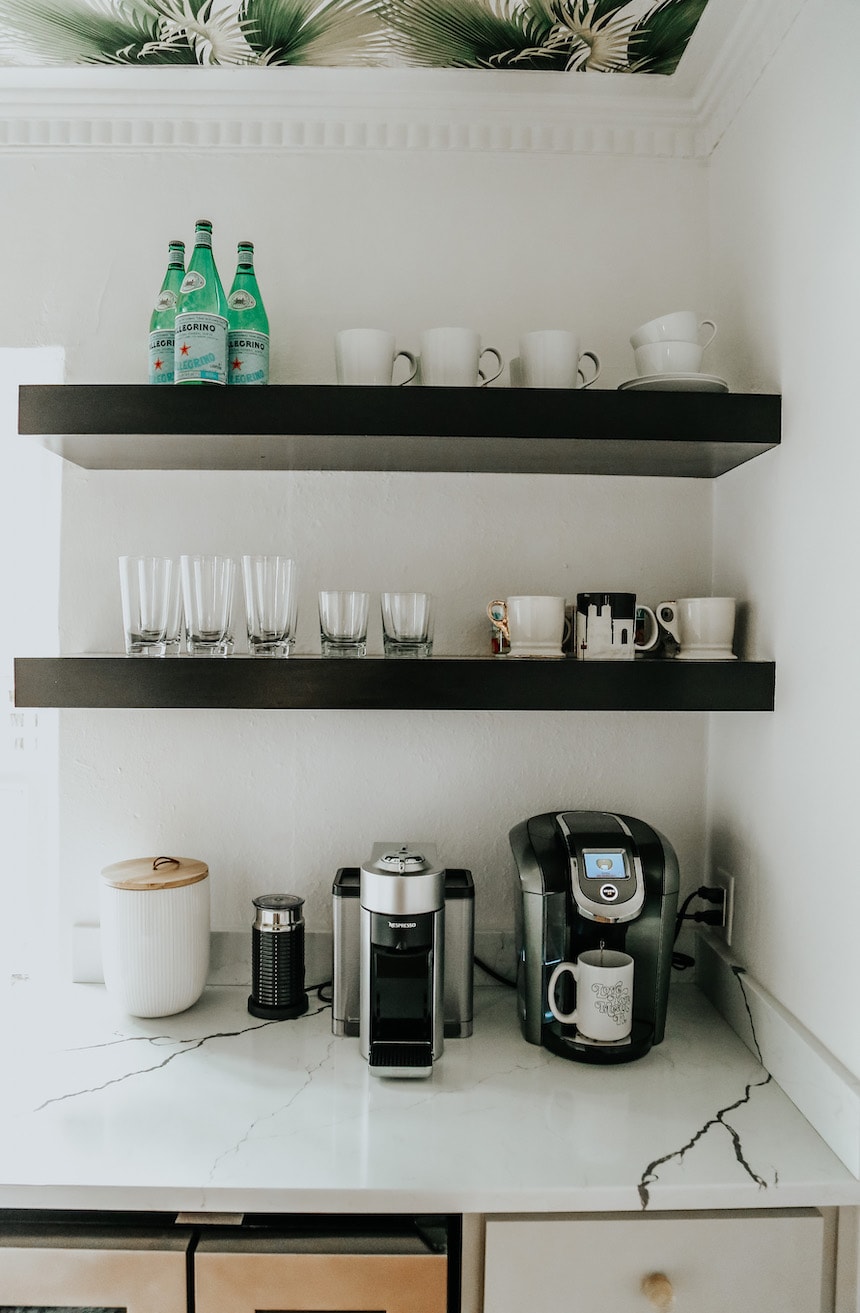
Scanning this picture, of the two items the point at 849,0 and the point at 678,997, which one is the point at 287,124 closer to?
the point at 849,0

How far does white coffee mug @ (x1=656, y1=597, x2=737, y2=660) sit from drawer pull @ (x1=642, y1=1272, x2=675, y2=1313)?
80 centimetres

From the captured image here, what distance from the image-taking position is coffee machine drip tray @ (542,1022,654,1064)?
4.10 feet

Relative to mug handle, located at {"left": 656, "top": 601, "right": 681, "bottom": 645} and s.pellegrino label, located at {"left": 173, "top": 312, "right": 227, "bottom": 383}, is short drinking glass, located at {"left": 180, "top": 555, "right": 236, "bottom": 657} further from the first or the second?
mug handle, located at {"left": 656, "top": 601, "right": 681, "bottom": 645}

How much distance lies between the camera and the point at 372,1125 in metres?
1.10

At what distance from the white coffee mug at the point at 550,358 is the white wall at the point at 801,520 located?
29cm

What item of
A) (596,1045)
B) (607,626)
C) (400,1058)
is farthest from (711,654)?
(400,1058)

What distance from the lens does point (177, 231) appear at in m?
1.54

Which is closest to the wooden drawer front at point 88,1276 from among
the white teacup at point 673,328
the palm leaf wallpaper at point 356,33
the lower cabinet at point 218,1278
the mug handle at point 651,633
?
the lower cabinet at point 218,1278

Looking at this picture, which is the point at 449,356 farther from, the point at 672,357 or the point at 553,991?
the point at 553,991

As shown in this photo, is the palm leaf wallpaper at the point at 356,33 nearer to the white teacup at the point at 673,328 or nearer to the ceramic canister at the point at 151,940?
the white teacup at the point at 673,328

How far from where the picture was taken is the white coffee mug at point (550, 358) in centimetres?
133

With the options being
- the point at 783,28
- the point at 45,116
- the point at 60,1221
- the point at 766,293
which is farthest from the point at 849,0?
the point at 60,1221

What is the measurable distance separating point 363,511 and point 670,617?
0.56 m

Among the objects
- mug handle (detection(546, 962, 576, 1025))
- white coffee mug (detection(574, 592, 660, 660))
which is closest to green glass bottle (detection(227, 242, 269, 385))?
white coffee mug (detection(574, 592, 660, 660))
